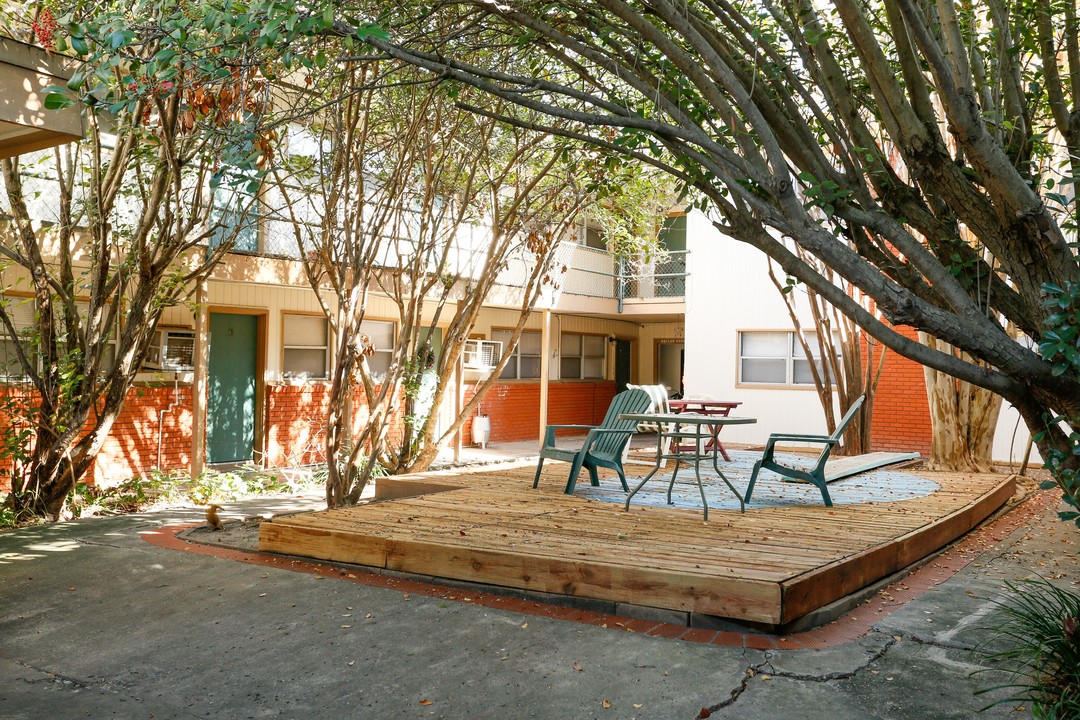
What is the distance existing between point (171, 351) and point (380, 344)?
4468 mm

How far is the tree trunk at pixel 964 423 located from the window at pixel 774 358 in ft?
18.1

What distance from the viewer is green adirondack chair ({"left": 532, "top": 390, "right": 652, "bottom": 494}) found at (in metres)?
8.34

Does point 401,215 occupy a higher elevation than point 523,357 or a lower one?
higher

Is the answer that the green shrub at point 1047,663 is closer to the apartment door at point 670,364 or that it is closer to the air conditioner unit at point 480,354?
the air conditioner unit at point 480,354

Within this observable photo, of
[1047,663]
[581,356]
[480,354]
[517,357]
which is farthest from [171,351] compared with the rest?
[1047,663]

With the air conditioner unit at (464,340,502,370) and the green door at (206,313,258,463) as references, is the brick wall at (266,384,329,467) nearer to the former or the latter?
the green door at (206,313,258,463)

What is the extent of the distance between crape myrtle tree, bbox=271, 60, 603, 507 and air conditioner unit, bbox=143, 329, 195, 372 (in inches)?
85.5

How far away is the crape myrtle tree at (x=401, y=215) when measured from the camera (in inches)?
→ 370

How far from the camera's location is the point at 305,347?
15.2 metres

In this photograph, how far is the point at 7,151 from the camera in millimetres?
6340

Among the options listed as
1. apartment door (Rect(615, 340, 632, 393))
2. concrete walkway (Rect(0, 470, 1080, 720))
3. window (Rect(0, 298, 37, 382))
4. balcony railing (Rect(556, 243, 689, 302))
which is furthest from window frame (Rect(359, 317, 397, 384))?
concrete walkway (Rect(0, 470, 1080, 720))

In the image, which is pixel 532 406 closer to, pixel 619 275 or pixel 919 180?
pixel 619 275

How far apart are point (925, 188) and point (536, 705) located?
314cm

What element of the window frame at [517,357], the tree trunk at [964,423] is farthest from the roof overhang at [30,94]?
the window frame at [517,357]
